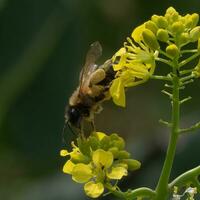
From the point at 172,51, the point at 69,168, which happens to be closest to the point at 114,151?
the point at 69,168

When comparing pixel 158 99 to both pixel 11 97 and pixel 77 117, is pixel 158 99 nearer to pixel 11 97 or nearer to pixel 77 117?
pixel 11 97

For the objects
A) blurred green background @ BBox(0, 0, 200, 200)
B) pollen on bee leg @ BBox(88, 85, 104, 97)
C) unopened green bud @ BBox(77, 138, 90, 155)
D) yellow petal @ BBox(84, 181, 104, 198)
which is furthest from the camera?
blurred green background @ BBox(0, 0, 200, 200)

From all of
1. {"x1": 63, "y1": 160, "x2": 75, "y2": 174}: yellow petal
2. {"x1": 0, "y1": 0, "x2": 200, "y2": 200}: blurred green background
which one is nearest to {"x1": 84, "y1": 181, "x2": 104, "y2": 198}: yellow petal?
{"x1": 63, "y1": 160, "x2": 75, "y2": 174}: yellow petal

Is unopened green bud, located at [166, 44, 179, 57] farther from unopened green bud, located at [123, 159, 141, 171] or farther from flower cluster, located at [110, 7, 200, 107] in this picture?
unopened green bud, located at [123, 159, 141, 171]

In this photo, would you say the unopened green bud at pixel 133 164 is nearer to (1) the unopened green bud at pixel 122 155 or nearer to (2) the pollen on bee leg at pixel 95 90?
(1) the unopened green bud at pixel 122 155

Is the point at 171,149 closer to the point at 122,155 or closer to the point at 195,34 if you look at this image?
the point at 122,155

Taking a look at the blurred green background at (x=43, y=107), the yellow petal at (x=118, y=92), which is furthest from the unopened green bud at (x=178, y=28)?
the blurred green background at (x=43, y=107)
